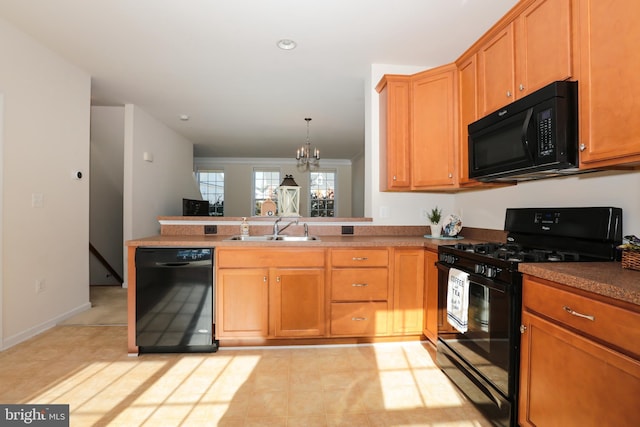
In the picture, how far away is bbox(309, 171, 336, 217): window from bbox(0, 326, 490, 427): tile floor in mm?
7026

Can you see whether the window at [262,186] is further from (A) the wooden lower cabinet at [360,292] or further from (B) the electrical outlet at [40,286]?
(A) the wooden lower cabinet at [360,292]

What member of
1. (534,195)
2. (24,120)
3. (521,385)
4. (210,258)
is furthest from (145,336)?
(534,195)

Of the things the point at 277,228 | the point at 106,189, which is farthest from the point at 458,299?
the point at 106,189

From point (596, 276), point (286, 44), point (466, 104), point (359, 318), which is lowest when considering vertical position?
point (359, 318)

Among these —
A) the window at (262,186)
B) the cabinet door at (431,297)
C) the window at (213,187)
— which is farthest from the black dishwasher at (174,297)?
the window at (213,187)

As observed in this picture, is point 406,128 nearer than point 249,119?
Yes

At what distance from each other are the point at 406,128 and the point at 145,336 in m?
2.71

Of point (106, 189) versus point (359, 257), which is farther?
point (106, 189)

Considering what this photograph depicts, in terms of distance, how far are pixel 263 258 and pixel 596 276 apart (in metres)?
1.96

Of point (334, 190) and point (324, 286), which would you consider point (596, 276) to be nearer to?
point (324, 286)

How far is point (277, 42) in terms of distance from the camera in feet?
9.21

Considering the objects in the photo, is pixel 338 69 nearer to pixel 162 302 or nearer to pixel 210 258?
pixel 210 258

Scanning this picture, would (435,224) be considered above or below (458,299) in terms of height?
above

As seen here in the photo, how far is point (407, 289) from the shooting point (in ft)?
8.49
